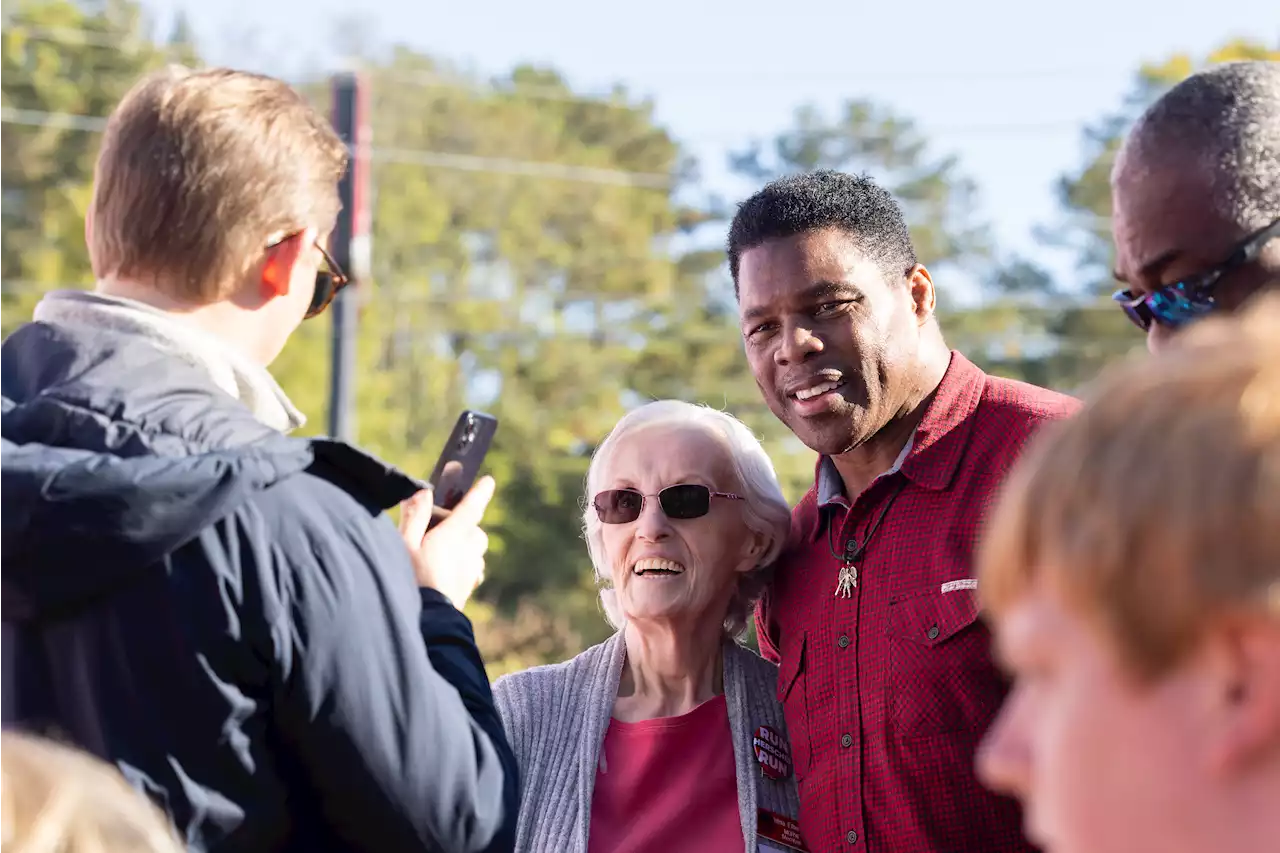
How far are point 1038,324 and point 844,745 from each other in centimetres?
3371

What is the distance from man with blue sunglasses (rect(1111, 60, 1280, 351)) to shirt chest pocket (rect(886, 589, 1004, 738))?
0.78 m

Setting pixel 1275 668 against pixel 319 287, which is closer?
pixel 1275 668

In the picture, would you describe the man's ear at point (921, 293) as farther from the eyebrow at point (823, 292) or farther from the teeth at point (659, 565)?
the teeth at point (659, 565)

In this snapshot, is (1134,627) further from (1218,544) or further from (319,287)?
(319,287)

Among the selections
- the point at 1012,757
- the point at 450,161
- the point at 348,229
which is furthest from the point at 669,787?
the point at 450,161

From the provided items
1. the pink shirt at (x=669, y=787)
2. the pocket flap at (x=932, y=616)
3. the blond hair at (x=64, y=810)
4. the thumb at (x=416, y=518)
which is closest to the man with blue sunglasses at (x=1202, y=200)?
the pocket flap at (x=932, y=616)

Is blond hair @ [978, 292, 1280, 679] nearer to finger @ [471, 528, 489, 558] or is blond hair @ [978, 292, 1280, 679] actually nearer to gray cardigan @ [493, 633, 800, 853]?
finger @ [471, 528, 489, 558]

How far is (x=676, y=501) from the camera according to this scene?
11.3 ft

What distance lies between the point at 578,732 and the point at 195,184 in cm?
146

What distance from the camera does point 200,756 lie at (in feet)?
6.64

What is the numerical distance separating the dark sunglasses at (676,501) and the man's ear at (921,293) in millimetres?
570

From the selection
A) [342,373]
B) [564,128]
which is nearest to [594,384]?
[564,128]

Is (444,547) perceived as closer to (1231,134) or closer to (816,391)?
(816,391)

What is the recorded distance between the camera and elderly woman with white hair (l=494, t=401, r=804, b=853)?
120 inches
